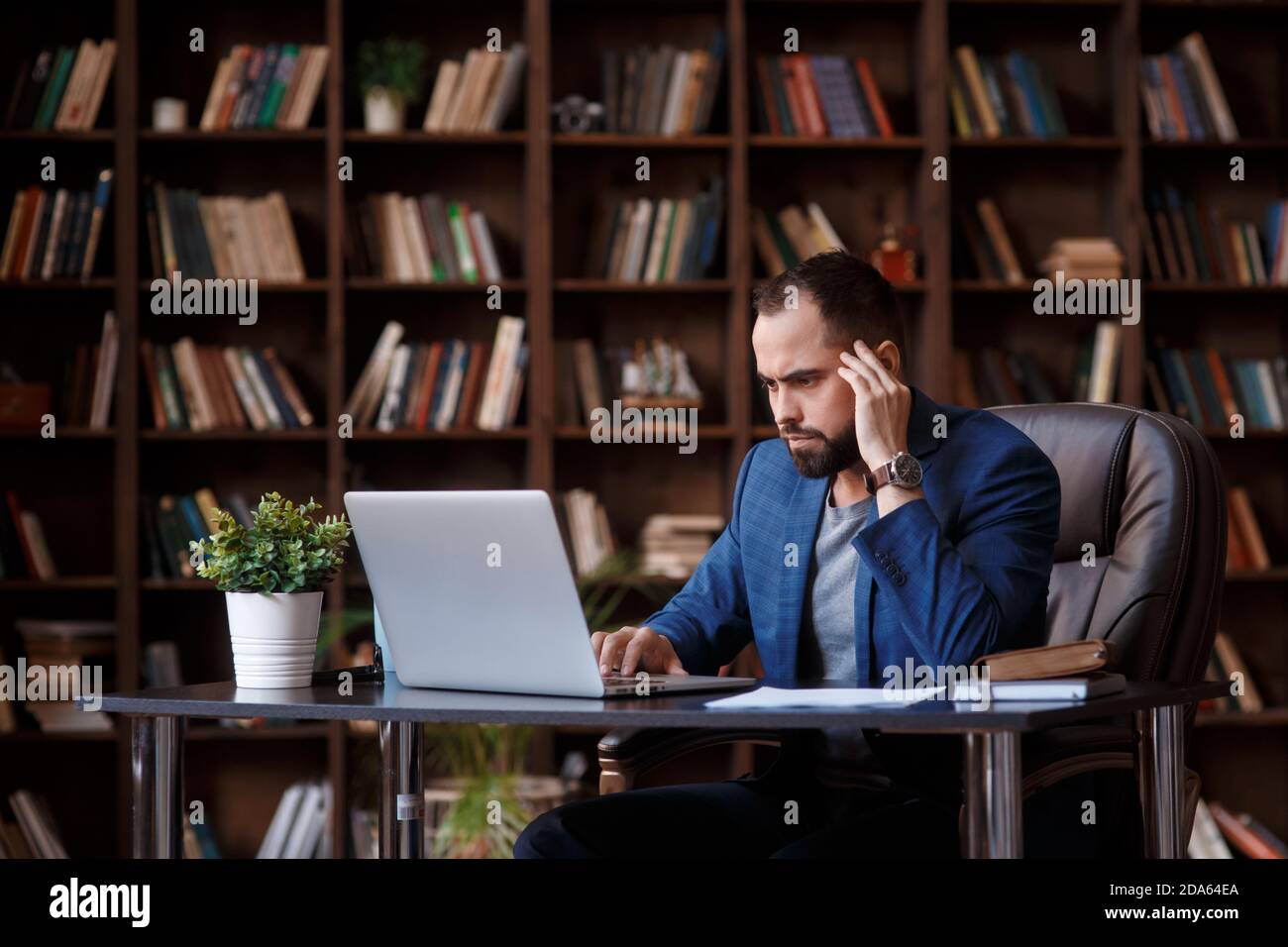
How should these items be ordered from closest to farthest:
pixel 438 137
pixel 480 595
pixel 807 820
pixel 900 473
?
pixel 480 595
pixel 900 473
pixel 807 820
pixel 438 137

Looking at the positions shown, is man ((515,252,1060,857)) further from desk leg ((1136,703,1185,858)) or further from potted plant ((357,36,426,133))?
potted plant ((357,36,426,133))

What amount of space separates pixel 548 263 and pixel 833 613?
2107mm

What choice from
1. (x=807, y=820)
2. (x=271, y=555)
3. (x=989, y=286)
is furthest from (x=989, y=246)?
(x=271, y=555)

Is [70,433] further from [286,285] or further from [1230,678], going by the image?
[1230,678]

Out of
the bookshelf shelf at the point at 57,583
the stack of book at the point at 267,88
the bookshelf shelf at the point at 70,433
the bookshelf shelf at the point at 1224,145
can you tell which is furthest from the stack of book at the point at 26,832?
the bookshelf shelf at the point at 1224,145

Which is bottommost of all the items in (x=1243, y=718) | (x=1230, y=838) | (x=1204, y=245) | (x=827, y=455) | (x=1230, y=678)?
(x=1230, y=838)

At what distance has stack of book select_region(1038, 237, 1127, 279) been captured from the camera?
4.05m

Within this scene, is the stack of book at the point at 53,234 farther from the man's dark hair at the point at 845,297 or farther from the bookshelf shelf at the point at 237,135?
the man's dark hair at the point at 845,297

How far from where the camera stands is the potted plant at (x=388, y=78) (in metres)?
3.96

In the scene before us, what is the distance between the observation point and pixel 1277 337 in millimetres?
4320

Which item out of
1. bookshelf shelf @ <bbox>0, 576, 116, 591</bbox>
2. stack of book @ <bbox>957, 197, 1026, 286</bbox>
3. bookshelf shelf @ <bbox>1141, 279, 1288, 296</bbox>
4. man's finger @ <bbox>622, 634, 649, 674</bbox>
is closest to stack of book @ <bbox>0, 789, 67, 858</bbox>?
bookshelf shelf @ <bbox>0, 576, 116, 591</bbox>

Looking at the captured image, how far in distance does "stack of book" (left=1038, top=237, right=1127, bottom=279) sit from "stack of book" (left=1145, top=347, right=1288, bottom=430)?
0.91 feet

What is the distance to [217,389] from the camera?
3.96 meters
